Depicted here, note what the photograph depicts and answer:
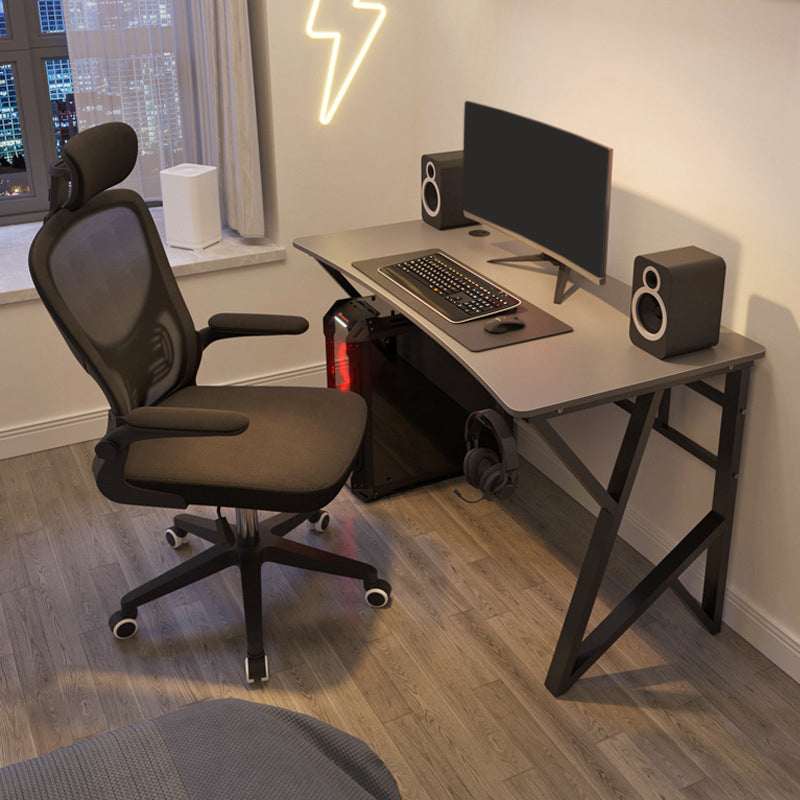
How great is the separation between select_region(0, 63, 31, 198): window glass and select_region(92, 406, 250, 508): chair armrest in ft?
5.60

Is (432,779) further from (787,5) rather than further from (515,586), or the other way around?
(787,5)

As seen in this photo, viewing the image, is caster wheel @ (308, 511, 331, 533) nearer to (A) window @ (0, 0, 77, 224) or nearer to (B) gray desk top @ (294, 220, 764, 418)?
(B) gray desk top @ (294, 220, 764, 418)

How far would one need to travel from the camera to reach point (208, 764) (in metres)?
1.46

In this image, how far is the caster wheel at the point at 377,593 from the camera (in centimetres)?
264

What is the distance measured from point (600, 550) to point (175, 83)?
225cm

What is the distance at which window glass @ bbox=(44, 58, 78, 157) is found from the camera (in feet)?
11.5

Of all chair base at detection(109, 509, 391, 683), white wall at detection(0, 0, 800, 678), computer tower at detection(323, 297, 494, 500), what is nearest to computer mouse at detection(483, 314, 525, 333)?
white wall at detection(0, 0, 800, 678)

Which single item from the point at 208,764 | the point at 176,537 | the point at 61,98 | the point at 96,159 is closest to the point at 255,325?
the point at 96,159

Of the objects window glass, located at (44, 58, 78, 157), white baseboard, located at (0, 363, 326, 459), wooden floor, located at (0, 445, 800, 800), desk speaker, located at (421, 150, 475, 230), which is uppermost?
window glass, located at (44, 58, 78, 157)

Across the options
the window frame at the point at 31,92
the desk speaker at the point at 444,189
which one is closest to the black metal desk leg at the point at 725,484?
the desk speaker at the point at 444,189

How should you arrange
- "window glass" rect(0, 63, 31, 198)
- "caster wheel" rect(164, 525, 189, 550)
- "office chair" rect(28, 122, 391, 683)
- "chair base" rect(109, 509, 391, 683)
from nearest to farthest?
"office chair" rect(28, 122, 391, 683), "chair base" rect(109, 509, 391, 683), "caster wheel" rect(164, 525, 189, 550), "window glass" rect(0, 63, 31, 198)

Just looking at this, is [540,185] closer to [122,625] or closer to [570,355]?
[570,355]

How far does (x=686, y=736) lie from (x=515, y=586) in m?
0.65

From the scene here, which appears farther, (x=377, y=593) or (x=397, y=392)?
(x=397, y=392)
